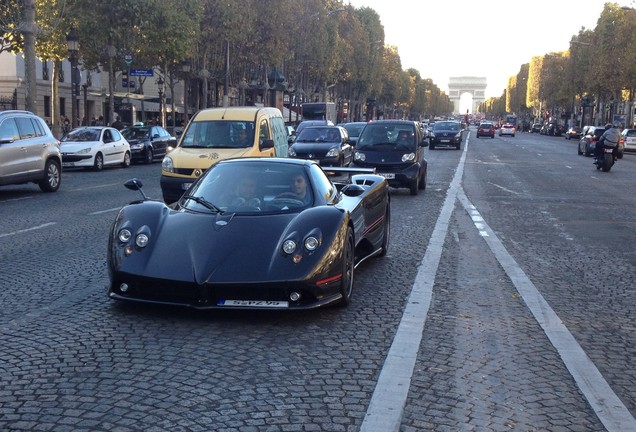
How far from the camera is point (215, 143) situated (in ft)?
49.8

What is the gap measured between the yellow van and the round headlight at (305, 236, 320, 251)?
27.5ft

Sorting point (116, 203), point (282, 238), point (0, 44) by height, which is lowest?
point (116, 203)

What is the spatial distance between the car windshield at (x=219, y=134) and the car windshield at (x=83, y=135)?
37.8ft

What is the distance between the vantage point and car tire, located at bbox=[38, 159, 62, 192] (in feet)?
54.9

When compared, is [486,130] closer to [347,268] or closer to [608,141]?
[608,141]

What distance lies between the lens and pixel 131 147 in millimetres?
29453

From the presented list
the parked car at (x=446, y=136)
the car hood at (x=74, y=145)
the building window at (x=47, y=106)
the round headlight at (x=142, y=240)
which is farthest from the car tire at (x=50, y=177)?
the building window at (x=47, y=106)

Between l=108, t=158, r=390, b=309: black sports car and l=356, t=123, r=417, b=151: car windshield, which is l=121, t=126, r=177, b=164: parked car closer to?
l=356, t=123, r=417, b=151: car windshield

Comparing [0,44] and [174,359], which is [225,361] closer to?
[174,359]

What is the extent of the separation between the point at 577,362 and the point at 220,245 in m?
2.70

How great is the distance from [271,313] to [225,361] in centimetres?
128

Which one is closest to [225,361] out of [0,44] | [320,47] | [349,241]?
[349,241]

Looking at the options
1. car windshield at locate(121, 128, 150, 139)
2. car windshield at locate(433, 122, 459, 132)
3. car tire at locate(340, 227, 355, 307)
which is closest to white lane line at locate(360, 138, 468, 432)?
car tire at locate(340, 227, 355, 307)

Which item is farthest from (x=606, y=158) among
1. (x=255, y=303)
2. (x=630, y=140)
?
(x=630, y=140)
